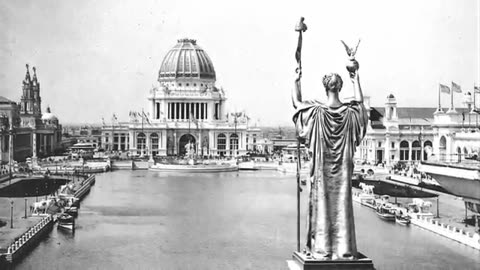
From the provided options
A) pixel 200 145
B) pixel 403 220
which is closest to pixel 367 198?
pixel 403 220

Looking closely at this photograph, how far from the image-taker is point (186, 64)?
5032 inches

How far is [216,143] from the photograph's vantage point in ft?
390

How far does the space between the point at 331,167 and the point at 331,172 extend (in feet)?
0.34

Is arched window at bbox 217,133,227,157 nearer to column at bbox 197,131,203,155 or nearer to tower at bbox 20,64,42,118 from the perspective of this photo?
column at bbox 197,131,203,155

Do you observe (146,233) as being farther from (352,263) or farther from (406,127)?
(406,127)

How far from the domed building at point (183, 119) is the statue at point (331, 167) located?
3803 inches

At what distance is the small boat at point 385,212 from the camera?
46.7 m

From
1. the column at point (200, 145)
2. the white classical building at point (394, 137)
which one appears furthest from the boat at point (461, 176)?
the column at point (200, 145)

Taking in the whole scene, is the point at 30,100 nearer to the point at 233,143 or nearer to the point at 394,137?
the point at 233,143

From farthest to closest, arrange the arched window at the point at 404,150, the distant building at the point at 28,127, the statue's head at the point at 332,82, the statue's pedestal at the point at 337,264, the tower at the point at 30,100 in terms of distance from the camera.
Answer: the tower at the point at 30,100
the arched window at the point at 404,150
the distant building at the point at 28,127
the statue's head at the point at 332,82
the statue's pedestal at the point at 337,264

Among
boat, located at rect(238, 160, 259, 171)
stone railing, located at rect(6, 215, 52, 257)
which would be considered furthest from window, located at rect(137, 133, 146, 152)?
stone railing, located at rect(6, 215, 52, 257)

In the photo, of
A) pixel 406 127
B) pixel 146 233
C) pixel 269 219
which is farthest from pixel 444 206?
pixel 406 127

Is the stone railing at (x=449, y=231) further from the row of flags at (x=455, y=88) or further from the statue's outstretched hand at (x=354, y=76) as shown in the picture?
the statue's outstretched hand at (x=354, y=76)

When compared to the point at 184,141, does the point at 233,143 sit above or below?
below
